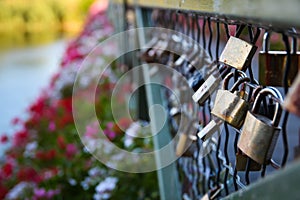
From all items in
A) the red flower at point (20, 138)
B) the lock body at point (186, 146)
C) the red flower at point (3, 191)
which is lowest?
the red flower at point (20, 138)

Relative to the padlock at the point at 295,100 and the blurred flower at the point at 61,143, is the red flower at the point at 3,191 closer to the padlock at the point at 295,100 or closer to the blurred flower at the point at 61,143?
the blurred flower at the point at 61,143

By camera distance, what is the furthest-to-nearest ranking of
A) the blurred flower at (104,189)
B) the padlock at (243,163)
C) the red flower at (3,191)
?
the red flower at (3,191), the blurred flower at (104,189), the padlock at (243,163)

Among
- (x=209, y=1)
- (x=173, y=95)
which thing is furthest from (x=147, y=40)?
(x=209, y=1)

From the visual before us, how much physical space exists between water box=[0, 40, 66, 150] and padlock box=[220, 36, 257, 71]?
4625 millimetres

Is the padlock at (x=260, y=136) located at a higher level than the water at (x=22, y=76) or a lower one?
higher

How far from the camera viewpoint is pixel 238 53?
3.80ft

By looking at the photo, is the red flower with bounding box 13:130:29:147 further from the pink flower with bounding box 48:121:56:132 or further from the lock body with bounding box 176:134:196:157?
the lock body with bounding box 176:134:196:157

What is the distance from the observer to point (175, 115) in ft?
6.84

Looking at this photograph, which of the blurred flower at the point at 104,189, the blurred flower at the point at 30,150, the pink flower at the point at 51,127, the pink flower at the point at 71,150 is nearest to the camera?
the blurred flower at the point at 104,189

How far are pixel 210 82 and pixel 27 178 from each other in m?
2.44

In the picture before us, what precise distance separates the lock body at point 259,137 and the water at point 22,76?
4813mm

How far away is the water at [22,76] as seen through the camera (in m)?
7.34

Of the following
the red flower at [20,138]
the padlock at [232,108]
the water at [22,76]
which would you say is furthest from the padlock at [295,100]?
the water at [22,76]

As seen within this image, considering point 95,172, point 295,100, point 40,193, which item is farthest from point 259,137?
point 40,193
